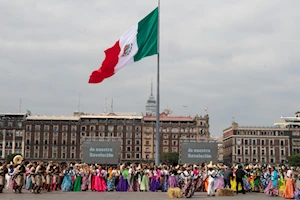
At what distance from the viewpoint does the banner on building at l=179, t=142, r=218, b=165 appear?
3575 centimetres

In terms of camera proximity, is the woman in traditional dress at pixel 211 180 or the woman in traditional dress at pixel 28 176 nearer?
the woman in traditional dress at pixel 211 180

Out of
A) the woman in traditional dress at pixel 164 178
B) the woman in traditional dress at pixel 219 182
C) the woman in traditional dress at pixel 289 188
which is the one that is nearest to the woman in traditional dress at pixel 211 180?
the woman in traditional dress at pixel 219 182

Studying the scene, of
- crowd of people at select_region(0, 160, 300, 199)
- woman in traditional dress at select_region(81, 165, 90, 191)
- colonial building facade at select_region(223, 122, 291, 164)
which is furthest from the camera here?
colonial building facade at select_region(223, 122, 291, 164)

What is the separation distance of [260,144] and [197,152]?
3261 inches

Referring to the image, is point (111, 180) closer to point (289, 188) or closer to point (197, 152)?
point (289, 188)

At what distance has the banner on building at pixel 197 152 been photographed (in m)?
35.8

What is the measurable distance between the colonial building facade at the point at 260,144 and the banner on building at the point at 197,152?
8071 centimetres

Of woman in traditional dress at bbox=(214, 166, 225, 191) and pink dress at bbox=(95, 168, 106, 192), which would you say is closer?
woman in traditional dress at bbox=(214, 166, 225, 191)

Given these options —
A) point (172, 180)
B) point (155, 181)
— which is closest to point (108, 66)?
point (155, 181)

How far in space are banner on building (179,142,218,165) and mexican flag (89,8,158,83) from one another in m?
13.0

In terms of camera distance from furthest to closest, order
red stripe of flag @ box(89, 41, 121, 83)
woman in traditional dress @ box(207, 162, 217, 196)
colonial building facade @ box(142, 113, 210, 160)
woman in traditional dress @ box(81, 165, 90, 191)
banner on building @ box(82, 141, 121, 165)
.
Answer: colonial building facade @ box(142, 113, 210, 160) < banner on building @ box(82, 141, 121, 165) < woman in traditional dress @ box(81, 165, 90, 191) < red stripe of flag @ box(89, 41, 121, 83) < woman in traditional dress @ box(207, 162, 217, 196)

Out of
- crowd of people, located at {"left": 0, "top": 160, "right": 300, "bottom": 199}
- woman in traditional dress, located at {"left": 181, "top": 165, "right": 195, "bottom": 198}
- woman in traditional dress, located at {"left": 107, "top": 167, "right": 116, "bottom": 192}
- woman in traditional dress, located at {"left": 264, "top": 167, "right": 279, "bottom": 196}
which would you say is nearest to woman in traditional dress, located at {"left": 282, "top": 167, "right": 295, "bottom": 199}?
woman in traditional dress, located at {"left": 264, "top": 167, "right": 279, "bottom": 196}

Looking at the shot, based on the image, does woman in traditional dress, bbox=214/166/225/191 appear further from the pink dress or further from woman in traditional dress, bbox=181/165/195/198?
the pink dress

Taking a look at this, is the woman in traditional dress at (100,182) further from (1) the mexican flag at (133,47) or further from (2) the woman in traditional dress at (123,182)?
(1) the mexican flag at (133,47)
